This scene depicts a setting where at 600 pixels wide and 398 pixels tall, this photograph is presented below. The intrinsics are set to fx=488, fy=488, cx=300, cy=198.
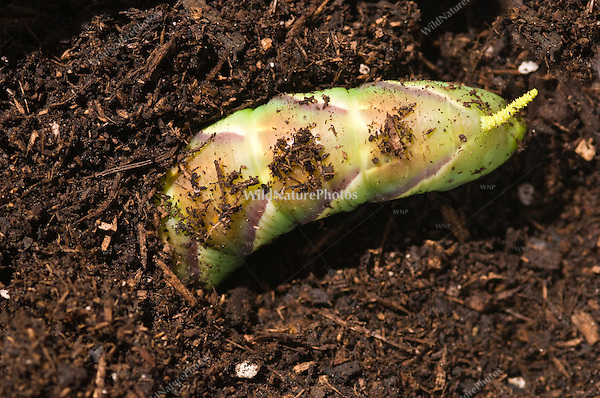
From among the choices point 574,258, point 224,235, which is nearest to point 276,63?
point 224,235

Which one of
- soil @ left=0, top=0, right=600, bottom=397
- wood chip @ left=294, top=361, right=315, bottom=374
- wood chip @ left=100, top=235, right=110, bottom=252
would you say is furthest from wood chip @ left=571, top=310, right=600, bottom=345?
wood chip @ left=100, top=235, right=110, bottom=252

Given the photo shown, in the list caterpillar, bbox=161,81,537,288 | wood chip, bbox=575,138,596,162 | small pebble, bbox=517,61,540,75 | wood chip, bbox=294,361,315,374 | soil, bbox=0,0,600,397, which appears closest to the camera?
soil, bbox=0,0,600,397

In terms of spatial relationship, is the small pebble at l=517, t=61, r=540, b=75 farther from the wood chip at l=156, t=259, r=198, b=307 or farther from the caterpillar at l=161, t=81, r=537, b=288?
the wood chip at l=156, t=259, r=198, b=307

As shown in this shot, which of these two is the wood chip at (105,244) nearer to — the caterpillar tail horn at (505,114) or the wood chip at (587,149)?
the caterpillar tail horn at (505,114)

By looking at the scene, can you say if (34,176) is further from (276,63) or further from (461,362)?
(461,362)

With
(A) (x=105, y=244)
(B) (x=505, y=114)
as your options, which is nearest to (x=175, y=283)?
(A) (x=105, y=244)

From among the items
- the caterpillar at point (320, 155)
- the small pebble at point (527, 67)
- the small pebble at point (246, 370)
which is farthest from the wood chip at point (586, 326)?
the small pebble at point (246, 370)
